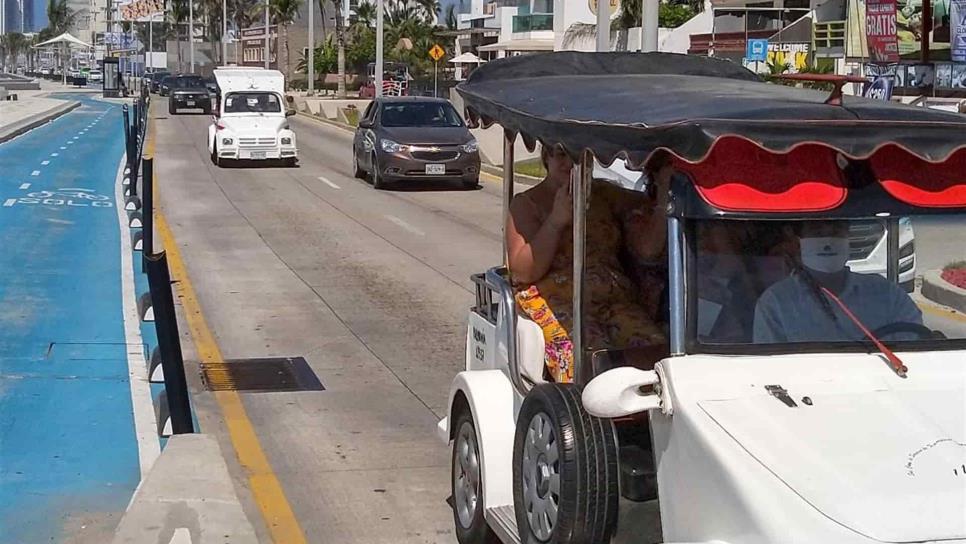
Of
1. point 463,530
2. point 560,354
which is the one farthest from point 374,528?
point 560,354

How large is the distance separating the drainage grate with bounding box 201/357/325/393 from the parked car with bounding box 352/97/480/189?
48.7 ft

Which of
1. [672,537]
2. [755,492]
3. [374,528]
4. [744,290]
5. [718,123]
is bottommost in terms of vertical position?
[374,528]

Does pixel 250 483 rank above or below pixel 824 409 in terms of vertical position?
below

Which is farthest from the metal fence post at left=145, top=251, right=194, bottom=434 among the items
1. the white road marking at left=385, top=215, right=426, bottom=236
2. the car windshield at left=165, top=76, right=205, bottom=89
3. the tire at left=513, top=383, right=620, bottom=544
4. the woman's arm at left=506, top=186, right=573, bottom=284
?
the car windshield at left=165, top=76, right=205, bottom=89

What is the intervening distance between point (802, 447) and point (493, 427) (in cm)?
193

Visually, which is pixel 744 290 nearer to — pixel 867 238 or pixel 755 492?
pixel 867 238

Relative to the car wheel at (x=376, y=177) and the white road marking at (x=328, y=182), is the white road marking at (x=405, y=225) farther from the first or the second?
the white road marking at (x=328, y=182)

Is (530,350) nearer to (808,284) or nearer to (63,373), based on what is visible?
(808,284)

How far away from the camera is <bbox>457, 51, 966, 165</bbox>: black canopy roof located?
4117 millimetres

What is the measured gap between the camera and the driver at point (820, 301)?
4324 millimetres

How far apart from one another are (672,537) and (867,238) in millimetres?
1227

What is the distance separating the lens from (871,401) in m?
3.97

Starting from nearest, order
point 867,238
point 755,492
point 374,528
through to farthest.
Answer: point 755,492 < point 867,238 < point 374,528

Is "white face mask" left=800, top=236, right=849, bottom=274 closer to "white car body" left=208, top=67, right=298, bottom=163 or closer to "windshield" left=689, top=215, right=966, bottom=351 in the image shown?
"windshield" left=689, top=215, right=966, bottom=351
